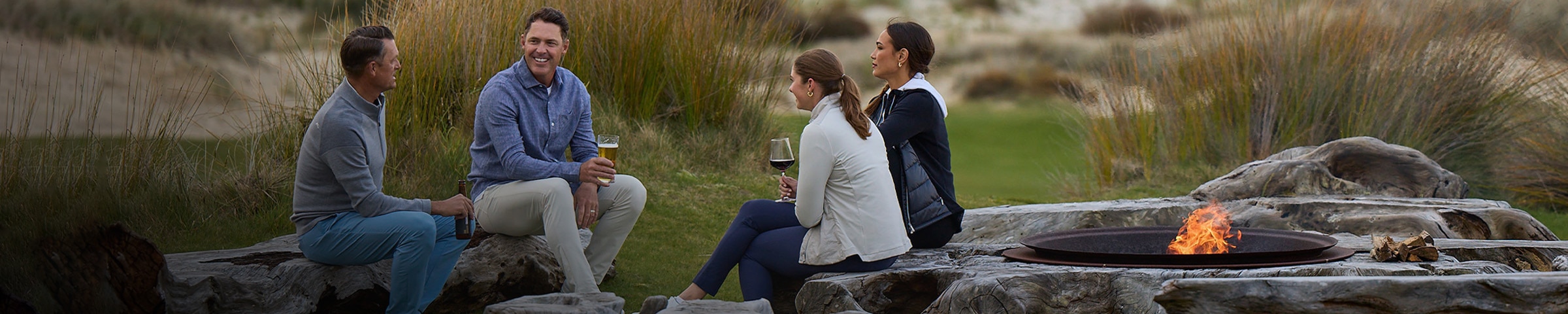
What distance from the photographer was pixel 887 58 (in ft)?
11.1

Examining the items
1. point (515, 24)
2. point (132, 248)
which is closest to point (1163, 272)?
point (132, 248)

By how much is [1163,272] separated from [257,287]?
7.61 feet

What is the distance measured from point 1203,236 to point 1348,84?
3991 mm

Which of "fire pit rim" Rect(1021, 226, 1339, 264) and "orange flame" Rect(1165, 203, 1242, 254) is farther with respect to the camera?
"orange flame" Rect(1165, 203, 1242, 254)

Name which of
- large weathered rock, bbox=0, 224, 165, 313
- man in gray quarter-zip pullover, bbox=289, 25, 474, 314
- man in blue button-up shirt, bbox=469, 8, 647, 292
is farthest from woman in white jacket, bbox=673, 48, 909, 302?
large weathered rock, bbox=0, 224, 165, 313

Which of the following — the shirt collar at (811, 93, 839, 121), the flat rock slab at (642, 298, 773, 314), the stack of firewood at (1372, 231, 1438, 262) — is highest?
the shirt collar at (811, 93, 839, 121)

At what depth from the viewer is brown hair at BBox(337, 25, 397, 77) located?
3.08 meters

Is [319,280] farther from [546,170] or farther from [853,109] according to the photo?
[853,109]

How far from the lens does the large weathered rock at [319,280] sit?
3.21m

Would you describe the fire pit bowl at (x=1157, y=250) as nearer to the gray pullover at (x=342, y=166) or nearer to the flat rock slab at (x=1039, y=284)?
the flat rock slab at (x=1039, y=284)

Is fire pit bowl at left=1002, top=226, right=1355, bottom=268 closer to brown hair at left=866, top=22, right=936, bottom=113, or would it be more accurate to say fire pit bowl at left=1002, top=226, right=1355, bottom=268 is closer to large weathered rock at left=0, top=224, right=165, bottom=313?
brown hair at left=866, top=22, right=936, bottom=113

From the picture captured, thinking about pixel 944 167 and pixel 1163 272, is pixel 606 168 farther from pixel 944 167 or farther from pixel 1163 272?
pixel 1163 272

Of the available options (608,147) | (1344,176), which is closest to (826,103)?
(608,147)

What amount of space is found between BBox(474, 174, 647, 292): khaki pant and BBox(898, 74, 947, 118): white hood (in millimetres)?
888
